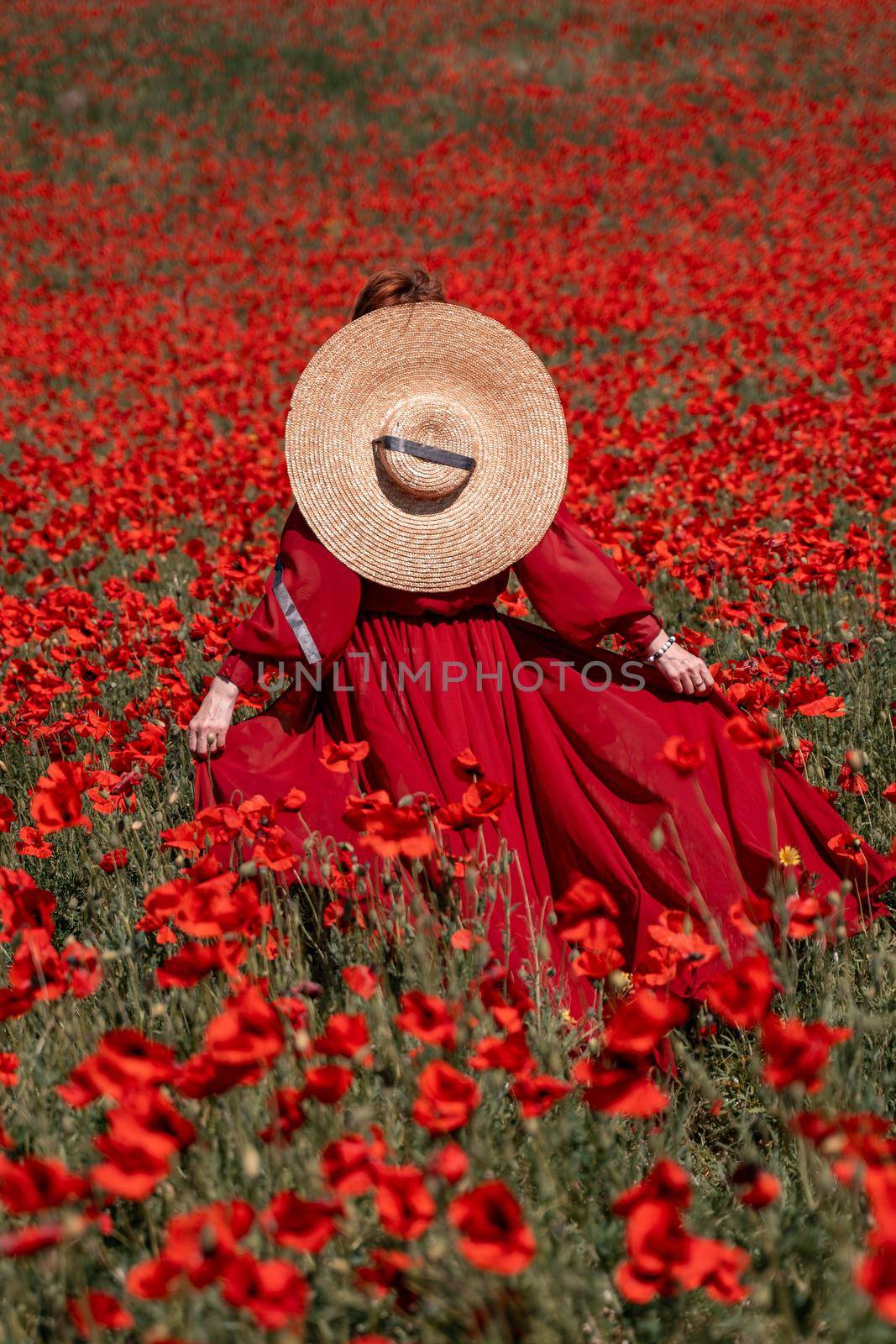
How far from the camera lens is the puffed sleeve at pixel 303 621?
9.30 feet

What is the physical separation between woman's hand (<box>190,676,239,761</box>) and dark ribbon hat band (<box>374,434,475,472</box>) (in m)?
0.76

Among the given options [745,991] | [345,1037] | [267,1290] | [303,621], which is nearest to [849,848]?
[745,991]

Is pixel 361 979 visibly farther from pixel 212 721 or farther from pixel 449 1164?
pixel 212 721

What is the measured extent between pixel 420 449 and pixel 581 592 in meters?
0.58

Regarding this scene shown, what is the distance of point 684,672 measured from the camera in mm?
2840

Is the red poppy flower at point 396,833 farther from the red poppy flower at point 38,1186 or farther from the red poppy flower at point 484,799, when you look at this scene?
the red poppy flower at point 38,1186

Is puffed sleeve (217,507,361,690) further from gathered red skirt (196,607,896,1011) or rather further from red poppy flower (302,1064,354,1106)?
red poppy flower (302,1064,354,1106)

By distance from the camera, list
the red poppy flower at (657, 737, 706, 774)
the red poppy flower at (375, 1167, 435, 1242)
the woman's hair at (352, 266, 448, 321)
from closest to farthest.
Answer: the red poppy flower at (375, 1167, 435, 1242), the red poppy flower at (657, 737, 706, 774), the woman's hair at (352, 266, 448, 321)

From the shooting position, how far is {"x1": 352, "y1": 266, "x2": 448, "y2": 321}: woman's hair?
306 centimetres

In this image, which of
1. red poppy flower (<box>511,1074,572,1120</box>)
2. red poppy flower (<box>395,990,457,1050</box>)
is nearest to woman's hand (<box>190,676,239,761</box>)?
red poppy flower (<box>395,990,457,1050</box>)

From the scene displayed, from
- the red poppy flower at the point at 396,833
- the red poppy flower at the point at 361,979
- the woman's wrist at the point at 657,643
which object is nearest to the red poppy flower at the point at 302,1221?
the red poppy flower at the point at 361,979

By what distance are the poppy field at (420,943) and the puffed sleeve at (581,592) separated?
40 cm

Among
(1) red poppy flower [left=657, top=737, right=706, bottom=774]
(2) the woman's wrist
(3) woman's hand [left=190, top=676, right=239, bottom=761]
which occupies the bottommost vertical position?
(3) woman's hand [left=190, top=676, right=239, bottom=761]

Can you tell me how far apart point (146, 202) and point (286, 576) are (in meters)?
17.5
